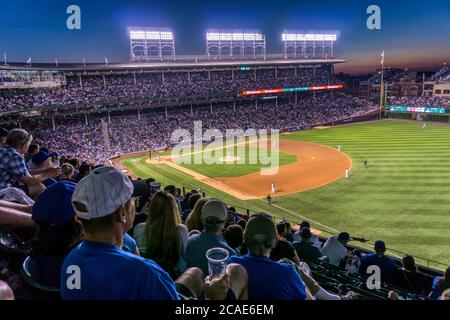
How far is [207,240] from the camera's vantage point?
434cm

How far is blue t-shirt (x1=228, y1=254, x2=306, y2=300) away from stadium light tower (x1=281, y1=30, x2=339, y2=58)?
78513 millimetres

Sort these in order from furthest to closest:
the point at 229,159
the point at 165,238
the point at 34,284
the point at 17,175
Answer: the point at 229,159 → the point at 17,175 → the point at 165,238 → the point at 34,284

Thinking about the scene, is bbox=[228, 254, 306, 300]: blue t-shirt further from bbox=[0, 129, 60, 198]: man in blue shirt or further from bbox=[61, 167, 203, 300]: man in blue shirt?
bbox=[0, 129, 60, 198]: man in blue shirt

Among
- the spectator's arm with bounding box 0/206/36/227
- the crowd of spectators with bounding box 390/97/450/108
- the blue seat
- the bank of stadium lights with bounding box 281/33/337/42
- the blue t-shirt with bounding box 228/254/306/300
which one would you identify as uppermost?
the bank of stadium lights with bounding box 281/33/337/42

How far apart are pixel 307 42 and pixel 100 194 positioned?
84230 mm

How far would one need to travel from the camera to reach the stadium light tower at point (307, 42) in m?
76.4

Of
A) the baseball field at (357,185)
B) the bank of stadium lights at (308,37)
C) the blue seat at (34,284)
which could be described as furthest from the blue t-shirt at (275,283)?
the bank of stadium lights at (308,37)

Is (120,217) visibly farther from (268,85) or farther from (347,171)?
(268,85)

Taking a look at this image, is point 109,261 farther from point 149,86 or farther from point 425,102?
point 425,102

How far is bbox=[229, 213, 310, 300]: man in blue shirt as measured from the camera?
3.08 m

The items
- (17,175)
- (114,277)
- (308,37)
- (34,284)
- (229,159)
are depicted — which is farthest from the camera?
(308,37)

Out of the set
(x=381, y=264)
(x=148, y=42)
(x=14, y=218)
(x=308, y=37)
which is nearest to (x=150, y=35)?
(x=148, y=42)

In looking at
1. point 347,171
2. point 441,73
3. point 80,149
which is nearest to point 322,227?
point 347,171

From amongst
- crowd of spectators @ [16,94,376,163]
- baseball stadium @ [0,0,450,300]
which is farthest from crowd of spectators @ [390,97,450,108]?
crowd of spectators @ [16,94,376,163]
